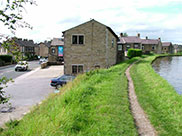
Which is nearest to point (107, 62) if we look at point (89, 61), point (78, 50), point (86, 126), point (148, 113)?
point (89, 61)

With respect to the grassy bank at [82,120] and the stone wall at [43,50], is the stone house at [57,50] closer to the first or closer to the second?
the stone wall at [43,50]

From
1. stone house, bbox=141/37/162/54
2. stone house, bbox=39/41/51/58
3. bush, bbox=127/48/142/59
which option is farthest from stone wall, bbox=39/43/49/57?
bush, bbox=127/48/142/59

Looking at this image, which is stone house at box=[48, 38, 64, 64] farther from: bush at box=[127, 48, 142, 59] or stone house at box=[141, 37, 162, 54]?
stone house at box=[141, 37, 162, 54]

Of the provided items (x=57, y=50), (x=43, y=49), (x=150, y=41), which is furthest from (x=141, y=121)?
(x=43, y=49)

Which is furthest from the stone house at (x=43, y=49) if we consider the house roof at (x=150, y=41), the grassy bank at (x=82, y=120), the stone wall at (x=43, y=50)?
the grassy bank at (x=82, y=120)

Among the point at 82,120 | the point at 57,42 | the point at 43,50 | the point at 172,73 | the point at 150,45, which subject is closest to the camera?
the point at 82,120

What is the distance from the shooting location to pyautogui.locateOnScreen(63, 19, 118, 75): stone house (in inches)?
959

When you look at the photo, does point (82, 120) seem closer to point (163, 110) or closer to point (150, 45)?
point (163, 110)

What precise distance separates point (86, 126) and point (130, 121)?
173cm

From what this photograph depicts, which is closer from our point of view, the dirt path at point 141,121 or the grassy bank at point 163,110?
the dirt path at point 141,121

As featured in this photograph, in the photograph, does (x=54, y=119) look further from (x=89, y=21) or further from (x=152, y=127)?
(x=89, y=21)

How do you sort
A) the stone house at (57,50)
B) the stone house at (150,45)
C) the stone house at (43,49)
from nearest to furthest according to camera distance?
1. the stone house at (57,50)
2. the stone house at (150,45)
3. the stone house at (43,49)

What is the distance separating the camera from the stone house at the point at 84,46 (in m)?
24.4

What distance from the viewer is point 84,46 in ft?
80.8
